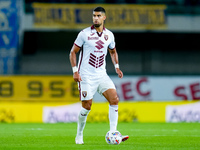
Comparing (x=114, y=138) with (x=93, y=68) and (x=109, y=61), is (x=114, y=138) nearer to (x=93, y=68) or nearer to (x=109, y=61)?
(x=93, y=68)

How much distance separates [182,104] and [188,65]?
36.8ft

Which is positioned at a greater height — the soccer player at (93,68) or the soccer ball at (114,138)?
the soccer player at (93,68)

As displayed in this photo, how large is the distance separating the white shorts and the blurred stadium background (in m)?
8.94

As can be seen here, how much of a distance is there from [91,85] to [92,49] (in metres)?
0.57

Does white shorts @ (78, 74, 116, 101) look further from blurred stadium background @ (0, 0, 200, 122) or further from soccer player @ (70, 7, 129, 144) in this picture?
blurred stadium background @ (0, 0, 200, 122)

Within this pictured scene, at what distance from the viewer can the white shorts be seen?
27.1 ft

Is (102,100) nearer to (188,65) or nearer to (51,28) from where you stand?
(51,28)

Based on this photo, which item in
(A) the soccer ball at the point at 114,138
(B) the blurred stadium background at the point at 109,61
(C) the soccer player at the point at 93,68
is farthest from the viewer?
(B) the blurred stadium background at the point at 109,61

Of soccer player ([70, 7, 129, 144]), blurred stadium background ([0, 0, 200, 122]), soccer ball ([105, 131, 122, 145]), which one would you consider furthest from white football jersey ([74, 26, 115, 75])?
blurred stadium background ([0, 0, 200, 122])

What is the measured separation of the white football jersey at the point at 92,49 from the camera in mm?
8242

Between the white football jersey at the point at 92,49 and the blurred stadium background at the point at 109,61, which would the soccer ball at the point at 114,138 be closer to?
the white football jersey at the point at 92,49

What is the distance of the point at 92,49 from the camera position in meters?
8.27

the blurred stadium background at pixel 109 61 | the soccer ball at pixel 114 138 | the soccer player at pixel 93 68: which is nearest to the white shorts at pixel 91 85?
the soccer player at pixel 93 68

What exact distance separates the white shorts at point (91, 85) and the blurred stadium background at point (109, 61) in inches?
352
